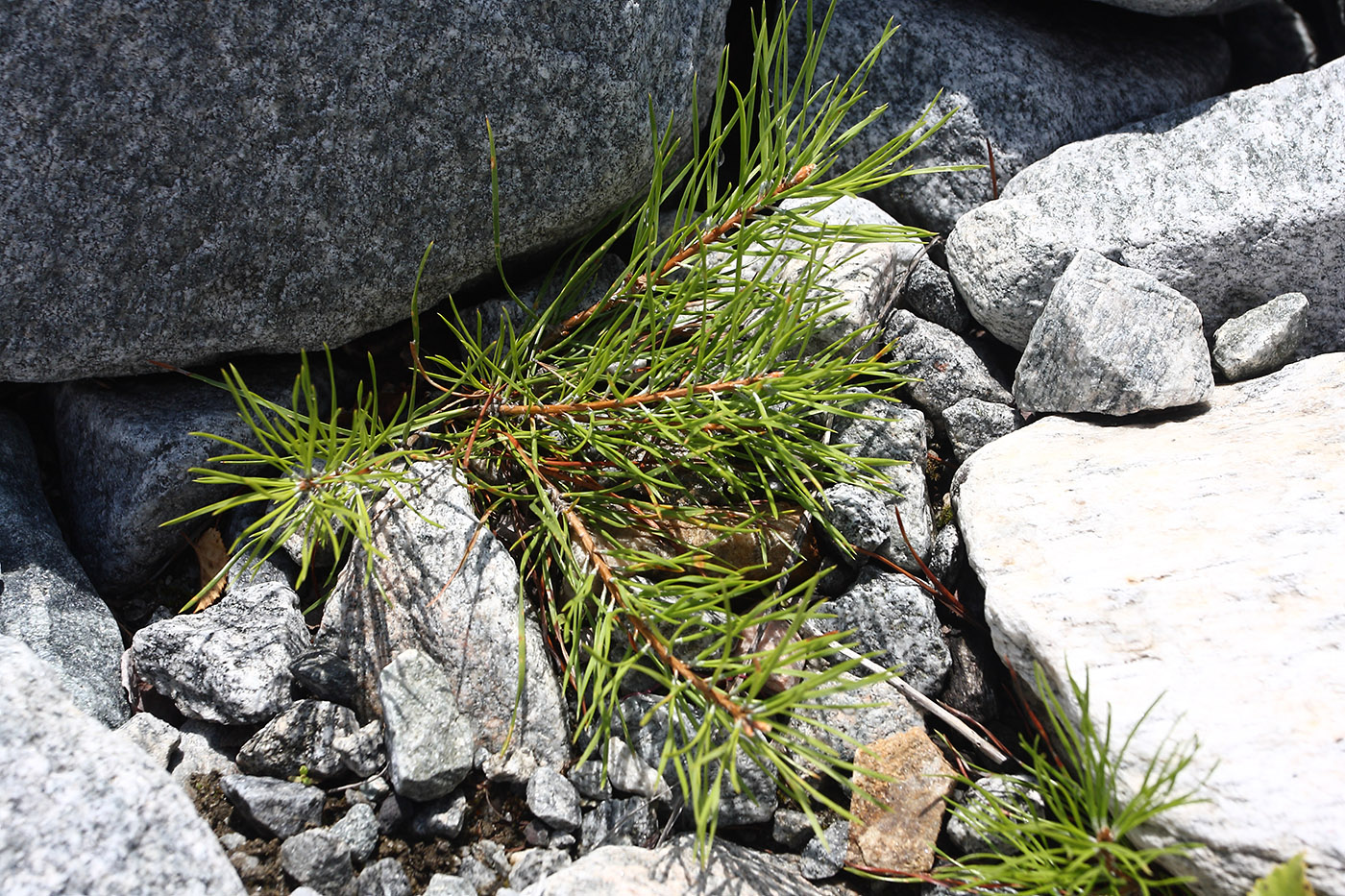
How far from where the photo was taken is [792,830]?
204 centimetres

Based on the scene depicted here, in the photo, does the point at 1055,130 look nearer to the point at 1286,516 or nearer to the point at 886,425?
the point at 886,425

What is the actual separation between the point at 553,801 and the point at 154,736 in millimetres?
957

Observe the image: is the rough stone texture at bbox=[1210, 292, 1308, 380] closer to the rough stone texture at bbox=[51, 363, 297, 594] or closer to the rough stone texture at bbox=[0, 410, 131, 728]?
the rough stone texture at bbox=[51, 363, 297, 594]

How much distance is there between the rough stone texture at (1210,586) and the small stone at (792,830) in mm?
639

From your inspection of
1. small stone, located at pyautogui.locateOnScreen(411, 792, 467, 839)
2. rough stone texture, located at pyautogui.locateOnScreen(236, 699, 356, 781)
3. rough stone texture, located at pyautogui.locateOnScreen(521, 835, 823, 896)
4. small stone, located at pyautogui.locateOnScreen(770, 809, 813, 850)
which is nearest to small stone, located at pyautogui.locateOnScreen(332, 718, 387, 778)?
rough stone texture, located at pyautogui.locateOnScreen(236, 699, 356, 781)

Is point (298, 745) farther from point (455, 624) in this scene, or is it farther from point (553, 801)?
point (553, 801)

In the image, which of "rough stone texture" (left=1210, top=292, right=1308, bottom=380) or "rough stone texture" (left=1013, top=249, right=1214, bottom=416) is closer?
"rough stone texture" (left=1013, top=249, right=1214, bottom=416)

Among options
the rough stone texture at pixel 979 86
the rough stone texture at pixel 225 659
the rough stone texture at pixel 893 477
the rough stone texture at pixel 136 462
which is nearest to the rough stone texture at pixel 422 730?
the rough stone texture at pixel 225 659

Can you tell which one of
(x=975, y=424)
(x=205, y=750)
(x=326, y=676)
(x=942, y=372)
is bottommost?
(x=205, y=750)

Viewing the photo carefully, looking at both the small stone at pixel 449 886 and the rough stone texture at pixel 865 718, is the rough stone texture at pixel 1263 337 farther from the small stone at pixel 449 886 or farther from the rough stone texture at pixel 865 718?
the small stone at pixel 449 886

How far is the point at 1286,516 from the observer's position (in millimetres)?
2117

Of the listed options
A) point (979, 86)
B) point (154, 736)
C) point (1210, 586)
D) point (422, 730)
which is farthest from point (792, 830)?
point (979, 86)

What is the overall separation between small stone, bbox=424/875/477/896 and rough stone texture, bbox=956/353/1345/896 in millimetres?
1356

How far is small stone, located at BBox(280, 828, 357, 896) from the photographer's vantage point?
187 centimetres
